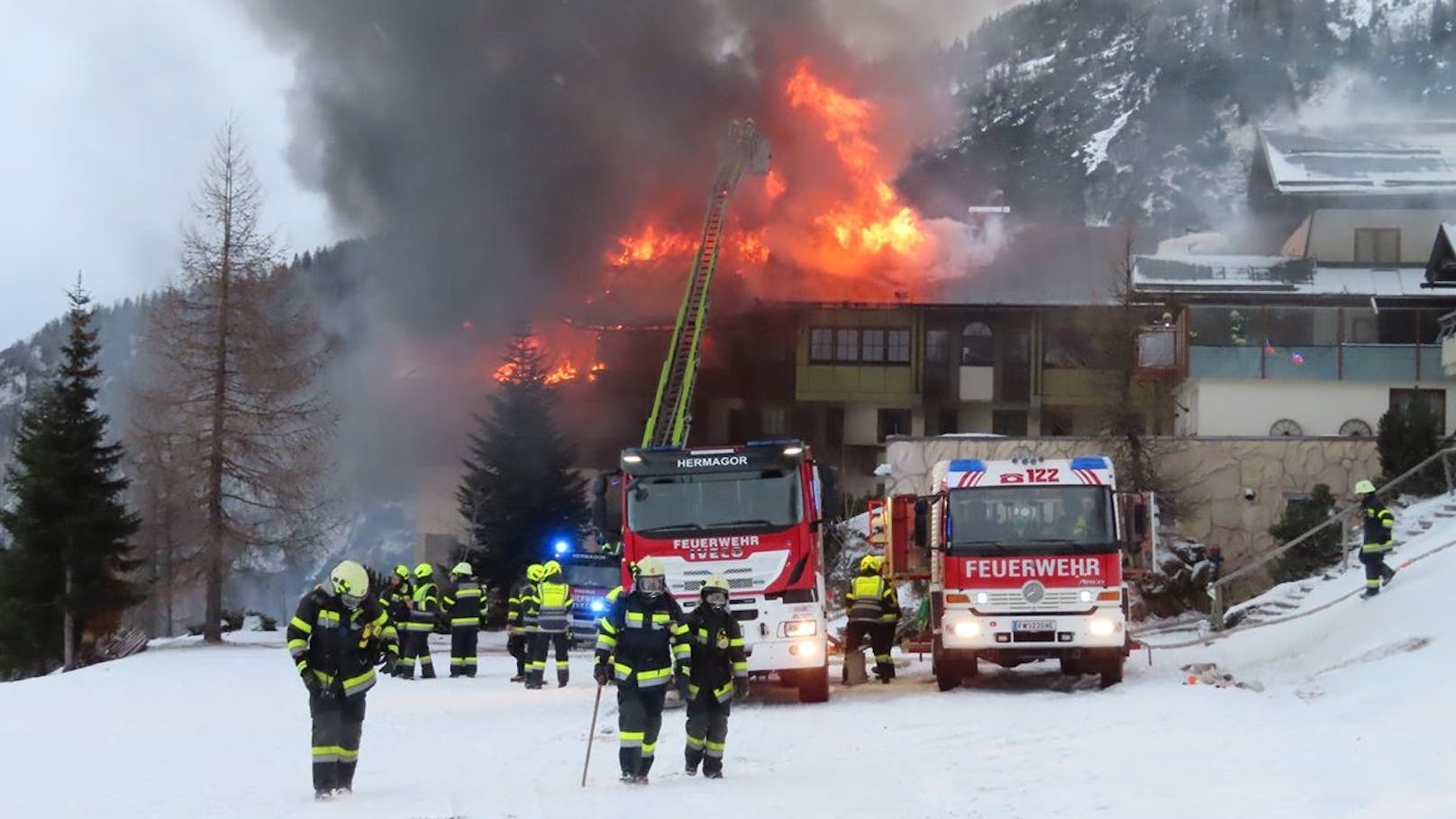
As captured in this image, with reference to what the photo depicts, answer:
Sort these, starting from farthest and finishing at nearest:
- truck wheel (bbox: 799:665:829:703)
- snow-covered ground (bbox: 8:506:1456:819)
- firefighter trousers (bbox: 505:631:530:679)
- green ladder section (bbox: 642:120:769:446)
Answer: green ladder section (bbox: 642:120:769:446)
firefighter trousers (bbox: 505:631:530:679)
truck wheel (bbox: 799:665:829:703)
snow-covered ground (bbox: 8:506:1456:819)

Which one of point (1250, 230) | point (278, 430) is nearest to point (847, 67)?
point (1250, 230)

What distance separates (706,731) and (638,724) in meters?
0.69

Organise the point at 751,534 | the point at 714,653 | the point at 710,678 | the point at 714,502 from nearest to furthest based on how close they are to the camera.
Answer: the point at 710,678
the point at 714,653
the point at 751,534
the point at 714,502

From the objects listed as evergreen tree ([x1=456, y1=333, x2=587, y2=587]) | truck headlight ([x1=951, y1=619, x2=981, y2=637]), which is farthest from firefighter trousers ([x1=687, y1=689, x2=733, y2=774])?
evergreen tree ([x1=456, y1=333, x2=587, y2=587])

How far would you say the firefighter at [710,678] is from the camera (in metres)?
10.9

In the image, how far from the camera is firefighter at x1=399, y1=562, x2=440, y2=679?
68.1 ft

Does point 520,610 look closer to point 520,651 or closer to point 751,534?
point 520,651

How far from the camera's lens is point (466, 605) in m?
20.5

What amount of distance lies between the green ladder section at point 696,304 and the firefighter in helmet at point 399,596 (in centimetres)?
1428

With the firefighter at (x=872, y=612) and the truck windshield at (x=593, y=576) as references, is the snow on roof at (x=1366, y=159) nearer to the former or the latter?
the truck windshield at (x=593, y=576)

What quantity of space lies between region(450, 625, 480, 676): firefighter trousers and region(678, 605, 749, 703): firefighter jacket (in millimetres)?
10388

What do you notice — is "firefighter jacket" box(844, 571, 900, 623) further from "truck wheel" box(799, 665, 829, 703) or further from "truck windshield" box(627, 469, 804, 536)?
"truck windshield" box(627, 469, 804, 536)

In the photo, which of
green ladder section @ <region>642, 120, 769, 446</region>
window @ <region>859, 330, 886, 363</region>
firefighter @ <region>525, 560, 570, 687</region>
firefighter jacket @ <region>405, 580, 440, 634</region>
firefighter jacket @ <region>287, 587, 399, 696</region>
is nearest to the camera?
firefighter jacket @ <region>287, 587, 399, 696</region>

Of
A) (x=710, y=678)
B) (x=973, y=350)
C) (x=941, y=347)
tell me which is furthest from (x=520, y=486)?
(x=710, y=678)
